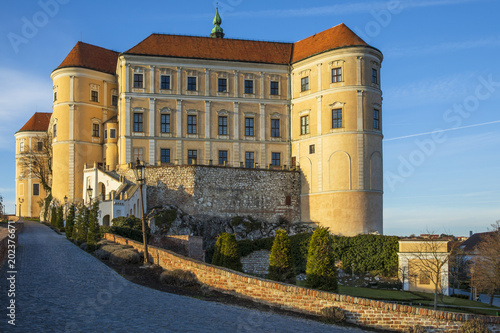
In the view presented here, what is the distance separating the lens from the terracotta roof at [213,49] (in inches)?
2165

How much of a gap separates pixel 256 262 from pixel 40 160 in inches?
1587

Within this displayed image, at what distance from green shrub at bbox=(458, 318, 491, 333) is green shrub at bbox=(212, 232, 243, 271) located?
48.5 feet

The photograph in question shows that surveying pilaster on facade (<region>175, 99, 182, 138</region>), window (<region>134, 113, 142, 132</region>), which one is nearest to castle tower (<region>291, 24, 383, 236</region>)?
pilaster on facade (<region>175, 99, 182, 138</region>)

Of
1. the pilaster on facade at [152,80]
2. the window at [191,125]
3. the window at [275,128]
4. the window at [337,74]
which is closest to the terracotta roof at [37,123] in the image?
the pilaster on facade at [152,80]

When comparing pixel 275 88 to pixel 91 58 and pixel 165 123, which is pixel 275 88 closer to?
pixel 165 123

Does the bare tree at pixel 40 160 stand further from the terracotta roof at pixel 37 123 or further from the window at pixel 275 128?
the window at pixel 275 128

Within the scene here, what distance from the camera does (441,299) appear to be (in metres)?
37.7

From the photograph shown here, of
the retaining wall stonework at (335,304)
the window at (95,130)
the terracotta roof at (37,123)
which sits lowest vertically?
the retaining wall stonework at (335,304)

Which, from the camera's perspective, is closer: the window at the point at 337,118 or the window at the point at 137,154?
the window at the point at 337,118

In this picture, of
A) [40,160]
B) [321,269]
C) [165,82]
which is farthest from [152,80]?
[321,269]

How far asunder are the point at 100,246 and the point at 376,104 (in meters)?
33.0

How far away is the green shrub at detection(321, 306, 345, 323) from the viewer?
51.7 feet

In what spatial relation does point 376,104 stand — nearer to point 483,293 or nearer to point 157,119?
point 157,119

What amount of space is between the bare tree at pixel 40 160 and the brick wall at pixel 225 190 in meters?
21.6
